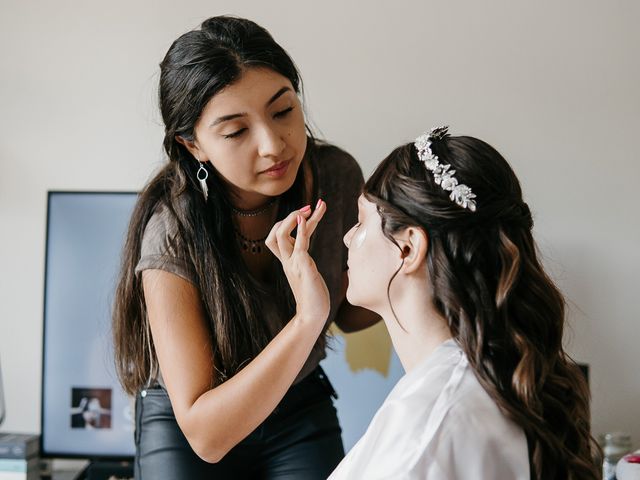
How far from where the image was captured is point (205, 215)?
1.68 metres

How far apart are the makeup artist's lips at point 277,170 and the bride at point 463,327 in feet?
0.70

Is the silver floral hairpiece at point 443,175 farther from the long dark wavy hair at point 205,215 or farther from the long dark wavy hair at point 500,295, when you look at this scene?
the long dark wavy hair at point 205,215

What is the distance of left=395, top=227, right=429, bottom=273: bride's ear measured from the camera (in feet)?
4.27

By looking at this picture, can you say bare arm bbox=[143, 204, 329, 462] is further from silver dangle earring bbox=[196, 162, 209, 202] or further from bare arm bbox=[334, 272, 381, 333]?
bare arm bbox=[334, 272, 381, 333]

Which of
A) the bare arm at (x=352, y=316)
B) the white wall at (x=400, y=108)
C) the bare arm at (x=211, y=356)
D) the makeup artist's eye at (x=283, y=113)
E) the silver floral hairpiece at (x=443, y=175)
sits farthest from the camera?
the white wall at (x=400, y=108)

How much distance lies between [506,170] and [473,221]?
0.10 metres

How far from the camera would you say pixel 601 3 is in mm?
2879

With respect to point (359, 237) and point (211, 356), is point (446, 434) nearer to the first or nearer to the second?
point (359, 237)

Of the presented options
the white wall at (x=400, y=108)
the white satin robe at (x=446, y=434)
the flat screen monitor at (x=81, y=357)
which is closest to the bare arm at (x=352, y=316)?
the white satin robe at (x=446, y=434)

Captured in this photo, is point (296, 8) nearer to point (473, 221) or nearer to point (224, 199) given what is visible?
point (224, 199)

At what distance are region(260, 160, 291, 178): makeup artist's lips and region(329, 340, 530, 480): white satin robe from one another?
49cm

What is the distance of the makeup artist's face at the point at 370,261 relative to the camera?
1.37m

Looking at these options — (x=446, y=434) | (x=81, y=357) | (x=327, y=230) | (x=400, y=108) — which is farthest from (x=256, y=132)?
(x=81, y=357)

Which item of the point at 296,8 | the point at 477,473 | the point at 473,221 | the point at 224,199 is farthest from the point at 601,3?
the point at 477,473
